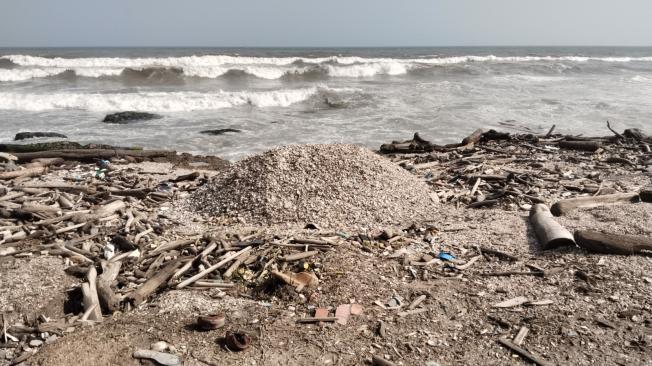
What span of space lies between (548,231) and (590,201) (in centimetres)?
181

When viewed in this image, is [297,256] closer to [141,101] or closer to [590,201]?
[590,201]

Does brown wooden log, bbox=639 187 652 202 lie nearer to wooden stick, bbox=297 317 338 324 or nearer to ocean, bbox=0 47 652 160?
wooden stick, bbox=297 317 338 324

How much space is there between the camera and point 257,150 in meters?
11.9

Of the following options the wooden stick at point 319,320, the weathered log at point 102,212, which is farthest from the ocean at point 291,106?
the wooden stick at point 319,320

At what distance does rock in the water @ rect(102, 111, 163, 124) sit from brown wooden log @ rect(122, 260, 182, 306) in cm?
1184

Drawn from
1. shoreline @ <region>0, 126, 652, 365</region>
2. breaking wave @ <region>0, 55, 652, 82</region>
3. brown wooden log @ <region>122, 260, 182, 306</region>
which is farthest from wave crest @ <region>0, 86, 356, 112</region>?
brown wooden log @ <region>122, 260, 182, 306</region>

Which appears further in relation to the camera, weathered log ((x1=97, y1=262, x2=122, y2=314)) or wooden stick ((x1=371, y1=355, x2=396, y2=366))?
weathered log ((x1=97, y1=262, x2=122, y2=314))

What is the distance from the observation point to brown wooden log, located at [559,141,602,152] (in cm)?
1051

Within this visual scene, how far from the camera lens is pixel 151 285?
15.3 ft

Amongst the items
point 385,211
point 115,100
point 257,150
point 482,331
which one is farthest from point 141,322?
point 115,100

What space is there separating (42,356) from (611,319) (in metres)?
4.82

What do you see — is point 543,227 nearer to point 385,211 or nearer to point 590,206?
point 590,206

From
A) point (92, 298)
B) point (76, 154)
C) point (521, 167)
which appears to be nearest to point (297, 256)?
point (92, 298)

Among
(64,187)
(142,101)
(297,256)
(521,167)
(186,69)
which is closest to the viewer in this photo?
(297,256)
